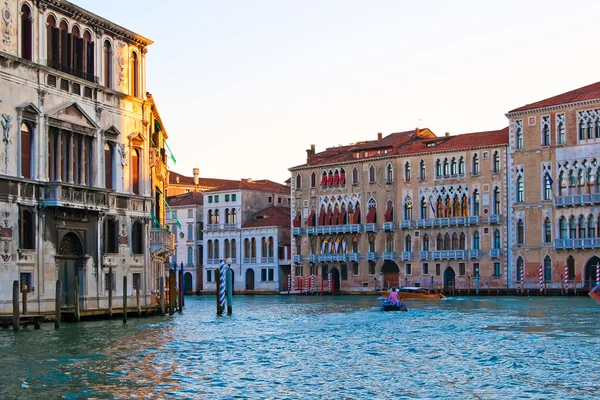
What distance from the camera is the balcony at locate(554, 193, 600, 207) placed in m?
55.0

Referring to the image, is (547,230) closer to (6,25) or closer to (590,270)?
(590,270)

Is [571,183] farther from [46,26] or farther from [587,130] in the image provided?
[46,26]

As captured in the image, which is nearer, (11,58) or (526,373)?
(526,373)

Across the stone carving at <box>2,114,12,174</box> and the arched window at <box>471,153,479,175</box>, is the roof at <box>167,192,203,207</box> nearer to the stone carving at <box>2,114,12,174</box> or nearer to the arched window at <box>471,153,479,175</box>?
the arched window at <box>471,153,479,175</box>

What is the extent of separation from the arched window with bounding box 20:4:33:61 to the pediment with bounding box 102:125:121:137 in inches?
154

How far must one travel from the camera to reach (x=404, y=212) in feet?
211

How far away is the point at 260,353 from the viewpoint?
21.8 meters

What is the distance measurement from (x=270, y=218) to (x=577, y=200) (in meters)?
23.7

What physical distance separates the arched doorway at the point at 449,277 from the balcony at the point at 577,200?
8287 mm

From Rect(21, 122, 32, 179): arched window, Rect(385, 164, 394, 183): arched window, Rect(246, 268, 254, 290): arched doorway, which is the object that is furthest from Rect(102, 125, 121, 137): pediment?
Rect(246, 268, 254, 290): arched doorway

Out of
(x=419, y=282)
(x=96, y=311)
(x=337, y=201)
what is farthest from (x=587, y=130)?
(x=96, y=311)

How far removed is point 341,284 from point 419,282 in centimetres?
643

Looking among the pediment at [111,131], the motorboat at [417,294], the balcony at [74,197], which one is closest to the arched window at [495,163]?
the motorboat at [417,294]

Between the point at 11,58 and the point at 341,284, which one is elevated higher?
the point at 11,58
